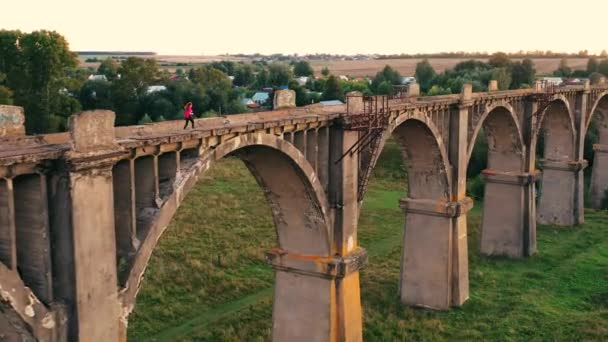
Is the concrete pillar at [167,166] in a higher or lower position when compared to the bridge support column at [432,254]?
higher

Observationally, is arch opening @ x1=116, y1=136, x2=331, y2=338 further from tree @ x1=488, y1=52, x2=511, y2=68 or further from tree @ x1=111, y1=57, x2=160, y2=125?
tree @ x1=488, y1=52, x2=511, y2=68

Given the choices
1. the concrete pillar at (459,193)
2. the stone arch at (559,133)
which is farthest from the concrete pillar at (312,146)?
the stone arch at (559,133)

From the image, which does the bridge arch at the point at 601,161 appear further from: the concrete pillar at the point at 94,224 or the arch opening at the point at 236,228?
the concrete pillar at the point at 94,224

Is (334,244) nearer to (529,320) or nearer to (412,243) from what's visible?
(412,243)

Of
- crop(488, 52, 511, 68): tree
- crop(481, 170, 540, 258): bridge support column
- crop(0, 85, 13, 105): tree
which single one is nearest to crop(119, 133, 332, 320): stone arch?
crop(481, 170, 540, 258): bridge support column

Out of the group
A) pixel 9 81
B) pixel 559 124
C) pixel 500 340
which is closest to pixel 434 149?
pixel 500 340

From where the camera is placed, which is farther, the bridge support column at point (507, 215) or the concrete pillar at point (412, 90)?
the bridge support column at point (507, 215)

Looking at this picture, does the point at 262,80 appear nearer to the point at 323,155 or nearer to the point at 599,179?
the point at 599,179
